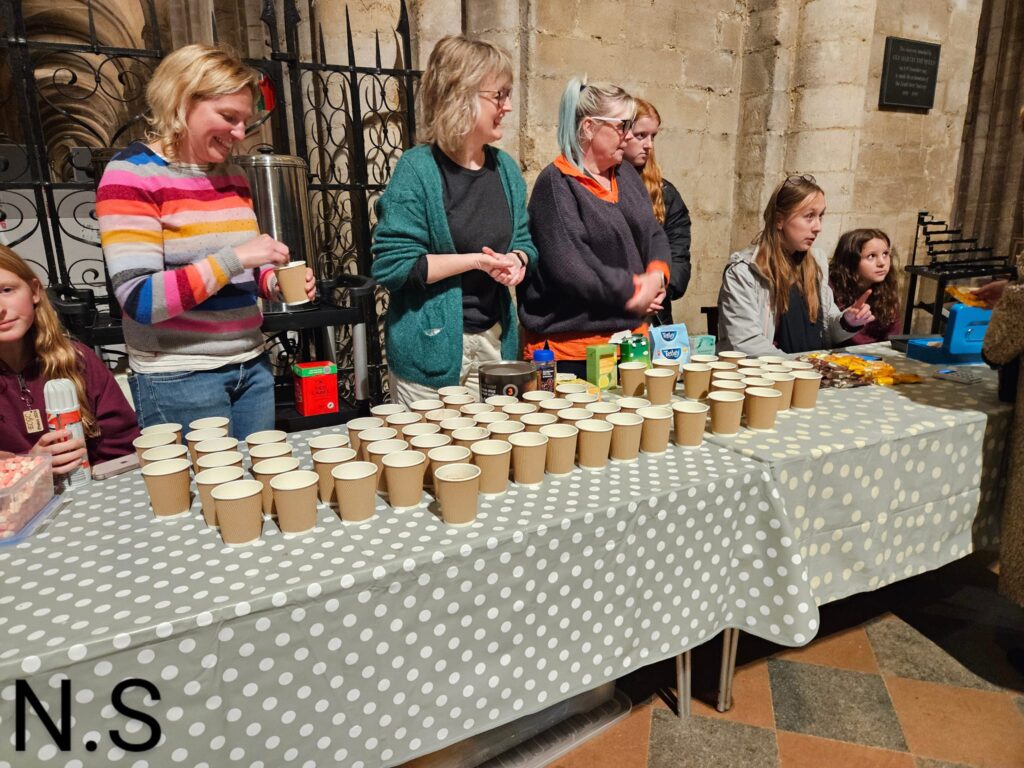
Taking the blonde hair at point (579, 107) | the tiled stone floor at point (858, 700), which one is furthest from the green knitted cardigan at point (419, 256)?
the tiled stone floor at point (858, 700)

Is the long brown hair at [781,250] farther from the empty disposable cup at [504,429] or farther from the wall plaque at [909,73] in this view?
the wall plaque at [909,73]

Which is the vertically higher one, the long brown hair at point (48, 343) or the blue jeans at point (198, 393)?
the long brown hair at point (48, 343)

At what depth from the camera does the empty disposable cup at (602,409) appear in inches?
66.2

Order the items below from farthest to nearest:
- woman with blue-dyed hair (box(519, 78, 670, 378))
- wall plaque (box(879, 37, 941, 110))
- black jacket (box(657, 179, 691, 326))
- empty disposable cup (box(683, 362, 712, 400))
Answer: wall plaque (box(879, 37, 941, 110)), black jacket (box(657, 179, 691, 326)), woman with blue-dyed hair (box(519, 78, 670, 378)), empty disposable cup (box(683, 362, 712, 400))

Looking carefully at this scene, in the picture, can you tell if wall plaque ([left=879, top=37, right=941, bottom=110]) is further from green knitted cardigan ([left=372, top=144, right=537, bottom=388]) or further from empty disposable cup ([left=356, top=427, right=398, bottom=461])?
empty disposable cup ([left=356, top=427, right=398, bottom=461])

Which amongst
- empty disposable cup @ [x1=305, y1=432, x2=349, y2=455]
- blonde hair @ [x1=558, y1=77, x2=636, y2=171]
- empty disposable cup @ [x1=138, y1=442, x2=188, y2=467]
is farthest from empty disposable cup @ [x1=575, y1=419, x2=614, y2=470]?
blonde hair @ [x1=558, y1=77, x2=636, y2=171]

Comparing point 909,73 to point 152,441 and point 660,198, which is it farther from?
point 152,441

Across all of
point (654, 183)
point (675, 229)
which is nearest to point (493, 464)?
point (654, 183)

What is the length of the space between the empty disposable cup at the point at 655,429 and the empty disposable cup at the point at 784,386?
47 centimetres

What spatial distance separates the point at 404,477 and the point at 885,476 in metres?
1.28

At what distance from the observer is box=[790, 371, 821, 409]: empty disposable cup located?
2.00 metres

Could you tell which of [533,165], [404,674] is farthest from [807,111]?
[404,674]

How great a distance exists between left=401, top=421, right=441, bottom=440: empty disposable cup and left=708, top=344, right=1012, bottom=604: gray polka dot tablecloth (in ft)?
2.38

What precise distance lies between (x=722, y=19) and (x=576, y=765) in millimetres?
4664
